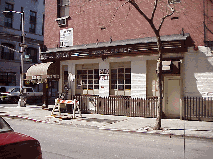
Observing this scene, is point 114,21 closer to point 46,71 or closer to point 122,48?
point 122,48

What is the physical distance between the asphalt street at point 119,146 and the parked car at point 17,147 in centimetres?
235

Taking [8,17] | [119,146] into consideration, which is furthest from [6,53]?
[119,146]

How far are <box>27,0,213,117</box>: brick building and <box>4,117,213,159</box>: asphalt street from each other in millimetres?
5646

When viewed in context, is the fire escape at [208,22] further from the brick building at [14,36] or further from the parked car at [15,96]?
the brick building at [14,36]

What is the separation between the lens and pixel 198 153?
7.08 m

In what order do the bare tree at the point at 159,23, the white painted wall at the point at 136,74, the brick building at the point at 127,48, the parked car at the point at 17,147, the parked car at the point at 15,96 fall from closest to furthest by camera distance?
the parked car at the point at 17,147, the bare tree at the point at 159,23, the brick building at the point at 127,48, the white painted wall at the point at 136,74, the parked car at the point at 15,96

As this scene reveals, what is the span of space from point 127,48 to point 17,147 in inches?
485

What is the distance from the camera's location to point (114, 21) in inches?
664

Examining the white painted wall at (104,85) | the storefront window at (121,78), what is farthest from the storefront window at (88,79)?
the storefront window at (121,78)

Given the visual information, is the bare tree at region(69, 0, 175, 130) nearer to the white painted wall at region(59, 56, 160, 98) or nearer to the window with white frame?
the white painted wall at region(59, 56, 160, 98)

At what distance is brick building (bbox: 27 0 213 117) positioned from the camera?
13.7 meters

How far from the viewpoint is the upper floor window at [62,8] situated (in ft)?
63.5

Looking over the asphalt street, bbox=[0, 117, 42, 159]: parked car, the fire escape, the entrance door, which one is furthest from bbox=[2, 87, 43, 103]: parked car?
bbox=[0, 117, 42, 159]: parked car

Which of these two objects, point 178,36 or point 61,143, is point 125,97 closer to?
point 178,36
